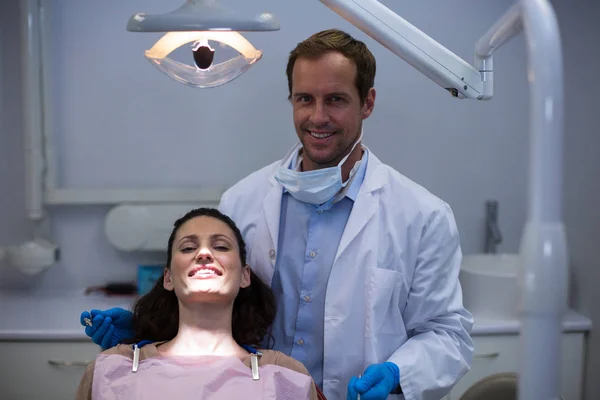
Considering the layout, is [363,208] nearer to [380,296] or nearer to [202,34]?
[380,296]

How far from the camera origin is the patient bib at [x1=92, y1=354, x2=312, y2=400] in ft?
4.67

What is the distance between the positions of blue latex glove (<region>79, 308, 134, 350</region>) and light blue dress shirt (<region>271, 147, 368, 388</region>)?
1.17 feet

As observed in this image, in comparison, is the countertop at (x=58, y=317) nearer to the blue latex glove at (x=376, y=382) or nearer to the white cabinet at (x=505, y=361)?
the white cabinet at (x=505, y=361)

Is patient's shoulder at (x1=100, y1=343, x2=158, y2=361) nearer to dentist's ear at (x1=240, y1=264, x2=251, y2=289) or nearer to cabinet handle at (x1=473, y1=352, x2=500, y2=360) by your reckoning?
dentist's ear at (x1=240, y1=264, x2=251, y2=289)

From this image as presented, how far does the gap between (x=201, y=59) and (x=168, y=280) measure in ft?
1.92

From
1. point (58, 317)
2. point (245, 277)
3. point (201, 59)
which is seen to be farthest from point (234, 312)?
point (58, 317)

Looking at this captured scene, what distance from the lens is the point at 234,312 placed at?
5.65ft

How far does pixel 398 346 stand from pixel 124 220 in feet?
4.18

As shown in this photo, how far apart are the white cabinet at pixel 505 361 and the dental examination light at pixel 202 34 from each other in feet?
4.48

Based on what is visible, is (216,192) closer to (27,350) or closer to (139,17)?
(27,350)

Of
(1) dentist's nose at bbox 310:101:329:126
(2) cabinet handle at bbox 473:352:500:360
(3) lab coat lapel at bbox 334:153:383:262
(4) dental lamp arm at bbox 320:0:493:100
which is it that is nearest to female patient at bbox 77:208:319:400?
(3) lab coat lapel at bbox 334:153:383:262

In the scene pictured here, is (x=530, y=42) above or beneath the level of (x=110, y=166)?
above

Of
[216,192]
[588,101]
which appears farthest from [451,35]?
[216,192]

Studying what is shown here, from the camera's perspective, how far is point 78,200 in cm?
256
